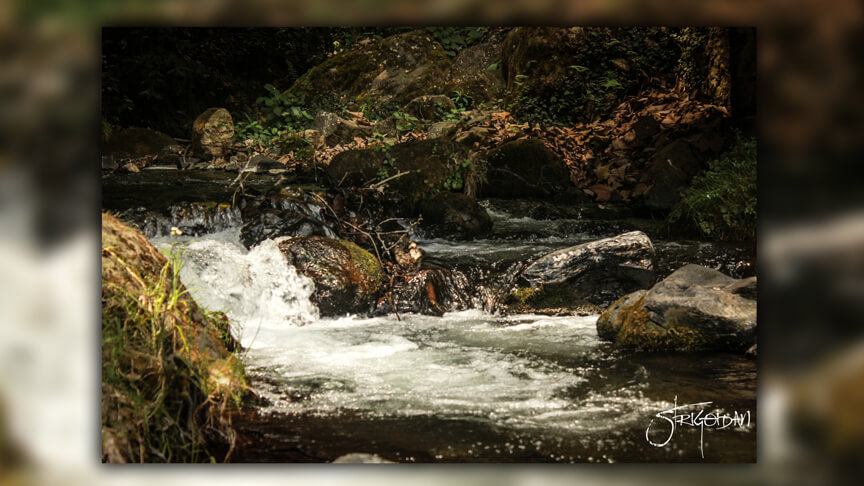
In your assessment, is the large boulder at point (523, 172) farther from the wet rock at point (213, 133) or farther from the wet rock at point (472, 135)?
the wet rock at point (213, 133)

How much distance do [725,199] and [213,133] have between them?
6.28 metres

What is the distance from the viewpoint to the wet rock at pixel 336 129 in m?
7.85

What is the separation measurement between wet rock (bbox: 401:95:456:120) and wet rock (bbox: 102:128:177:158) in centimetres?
330

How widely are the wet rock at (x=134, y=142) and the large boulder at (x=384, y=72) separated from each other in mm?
1975

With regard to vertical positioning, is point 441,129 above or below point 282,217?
above

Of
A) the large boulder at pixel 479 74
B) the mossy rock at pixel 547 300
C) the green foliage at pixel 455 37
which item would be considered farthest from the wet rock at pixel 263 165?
the mossy rock at pixel 547 300

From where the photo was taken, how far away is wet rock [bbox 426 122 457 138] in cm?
798

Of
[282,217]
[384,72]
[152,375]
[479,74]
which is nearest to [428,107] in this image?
[479,74]

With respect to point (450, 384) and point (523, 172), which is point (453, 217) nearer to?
point (523, 172)

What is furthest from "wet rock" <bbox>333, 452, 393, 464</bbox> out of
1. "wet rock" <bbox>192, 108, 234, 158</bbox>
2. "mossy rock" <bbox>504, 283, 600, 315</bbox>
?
"wet rock" <bbox>192, 108, 234, 158</bbox>

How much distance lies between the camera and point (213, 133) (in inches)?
319
